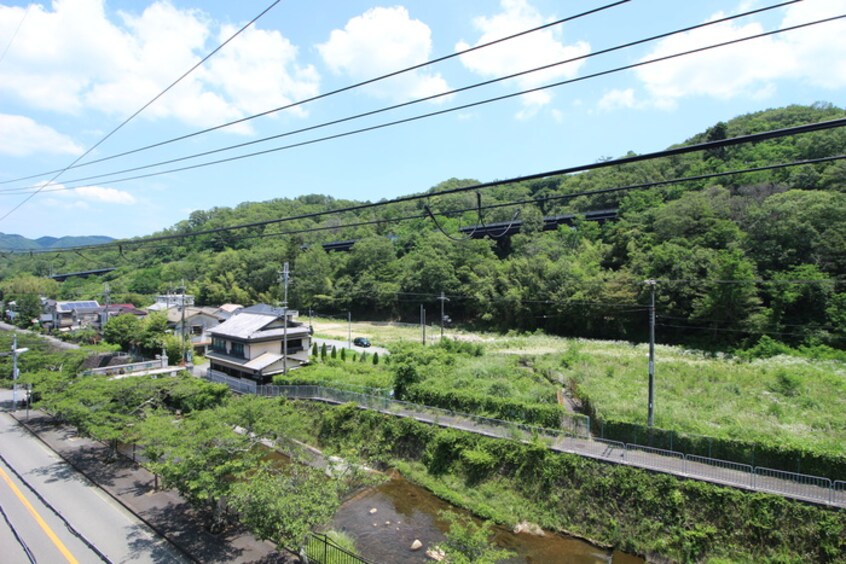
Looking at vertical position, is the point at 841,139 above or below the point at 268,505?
above

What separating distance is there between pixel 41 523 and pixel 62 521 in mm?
542

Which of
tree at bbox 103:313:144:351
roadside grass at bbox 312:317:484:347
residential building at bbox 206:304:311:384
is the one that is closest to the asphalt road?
residential building at bbox 206:304:311:384

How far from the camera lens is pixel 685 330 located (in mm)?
30094

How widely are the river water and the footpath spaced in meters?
3.24

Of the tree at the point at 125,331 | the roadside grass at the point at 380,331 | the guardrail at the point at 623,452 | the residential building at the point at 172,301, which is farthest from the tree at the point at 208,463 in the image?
the residential building at the point at 172,301

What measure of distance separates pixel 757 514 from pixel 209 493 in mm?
15809

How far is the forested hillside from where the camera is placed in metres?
26.6

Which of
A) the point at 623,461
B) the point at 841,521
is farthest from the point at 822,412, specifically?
the point at 623,461

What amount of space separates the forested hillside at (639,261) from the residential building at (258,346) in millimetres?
6550

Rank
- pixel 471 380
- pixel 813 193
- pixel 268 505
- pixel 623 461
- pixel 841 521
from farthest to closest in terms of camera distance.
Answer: pixel 813 193 → pixel 471 380 → pixel 623 461 → pixel 841 521 → pixel 268 505

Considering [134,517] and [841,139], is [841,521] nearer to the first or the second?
[134,517]

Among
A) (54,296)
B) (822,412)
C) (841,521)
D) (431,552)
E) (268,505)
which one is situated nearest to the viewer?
(268,505)

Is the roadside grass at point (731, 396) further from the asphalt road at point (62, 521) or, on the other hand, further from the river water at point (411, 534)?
the asphalt road at point (62, 521)

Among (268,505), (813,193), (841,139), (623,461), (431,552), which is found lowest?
(431,552)
